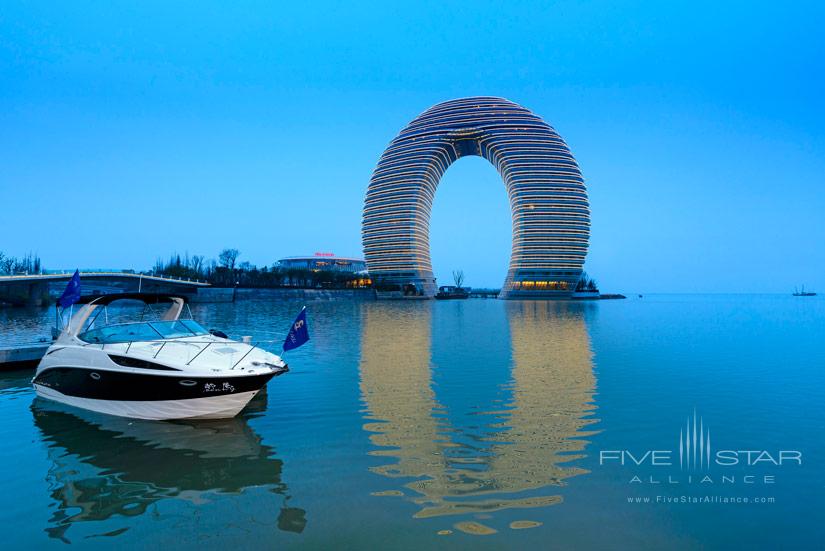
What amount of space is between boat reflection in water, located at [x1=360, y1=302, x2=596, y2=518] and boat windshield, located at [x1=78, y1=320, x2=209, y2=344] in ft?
18.1

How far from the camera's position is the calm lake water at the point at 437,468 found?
21.5 ft

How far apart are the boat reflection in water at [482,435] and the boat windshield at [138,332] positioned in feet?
18.1

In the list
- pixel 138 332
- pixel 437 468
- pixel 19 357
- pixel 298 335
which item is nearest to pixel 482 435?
pixel 437 468

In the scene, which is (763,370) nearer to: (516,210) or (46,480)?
(46,480)

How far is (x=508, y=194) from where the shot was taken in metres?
168

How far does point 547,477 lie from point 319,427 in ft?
18.1

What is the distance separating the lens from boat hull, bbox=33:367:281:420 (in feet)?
36.8

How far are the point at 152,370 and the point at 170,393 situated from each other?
0.66 metres

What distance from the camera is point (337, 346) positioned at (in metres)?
27.2

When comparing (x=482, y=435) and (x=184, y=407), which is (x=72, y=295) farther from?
(x=482, y=435)

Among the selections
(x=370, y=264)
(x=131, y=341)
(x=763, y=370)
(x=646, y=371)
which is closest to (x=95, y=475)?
(x=131, y=341)

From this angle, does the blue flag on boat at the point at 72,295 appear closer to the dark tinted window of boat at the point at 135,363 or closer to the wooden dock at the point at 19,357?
the dark tinted window of boat at the point at 135,363


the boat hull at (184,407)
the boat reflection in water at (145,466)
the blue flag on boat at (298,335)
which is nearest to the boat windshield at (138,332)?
the boat hull at (184,407)

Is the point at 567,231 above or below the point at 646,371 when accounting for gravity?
above
